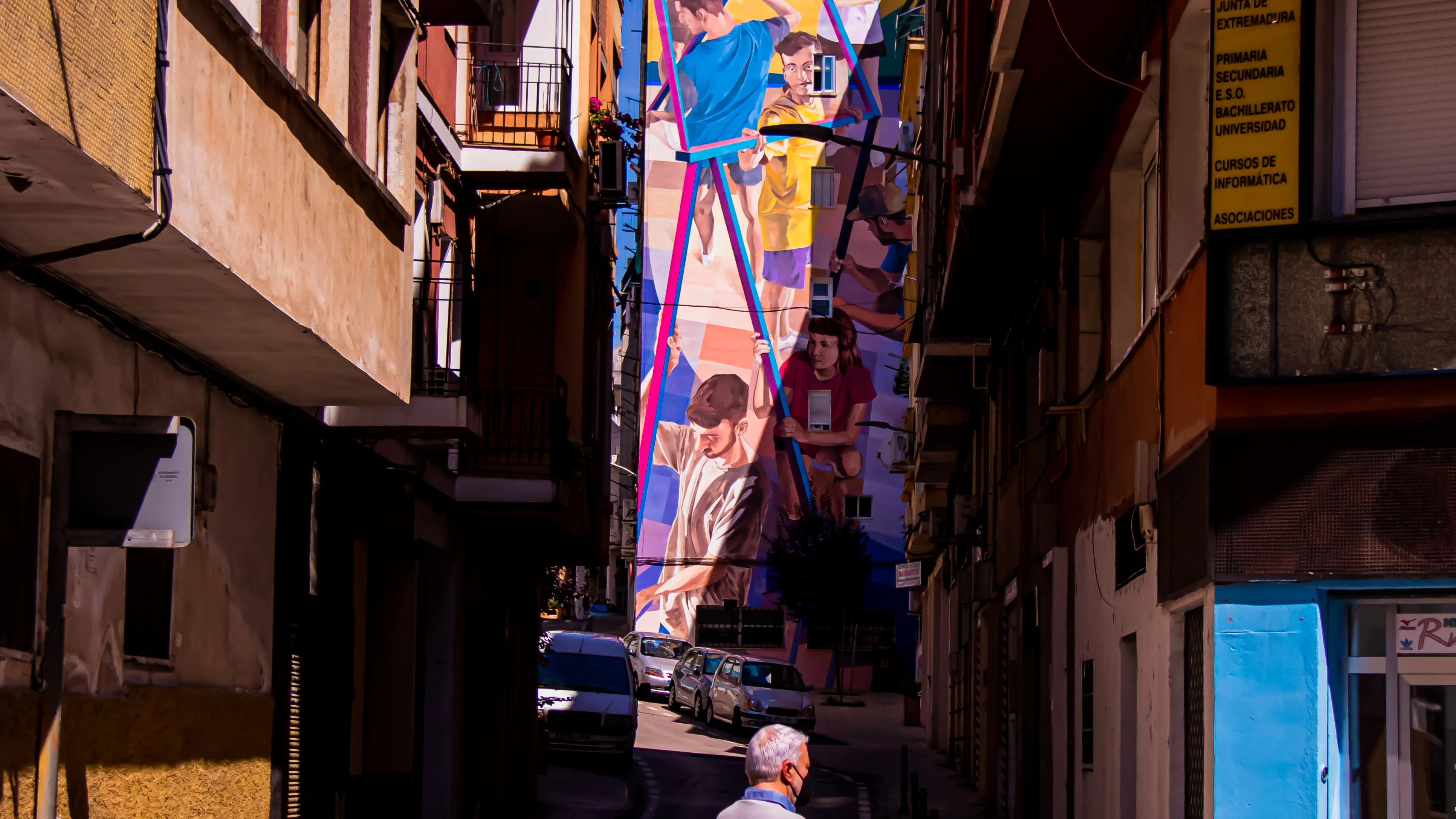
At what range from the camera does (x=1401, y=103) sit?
26.3 feet

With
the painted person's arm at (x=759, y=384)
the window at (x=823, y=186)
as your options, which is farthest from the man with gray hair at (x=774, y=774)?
the window at (x=823, y=186)

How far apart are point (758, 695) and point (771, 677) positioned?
4.46ft

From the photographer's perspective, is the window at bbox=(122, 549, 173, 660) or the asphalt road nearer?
the window at bbox=(122, 549, 173, 660)

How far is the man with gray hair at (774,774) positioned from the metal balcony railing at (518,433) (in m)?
11.0

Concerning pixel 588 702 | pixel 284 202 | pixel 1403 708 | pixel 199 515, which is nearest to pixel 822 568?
pixel 588 702

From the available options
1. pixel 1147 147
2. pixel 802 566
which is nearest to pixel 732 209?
pixel 802 566

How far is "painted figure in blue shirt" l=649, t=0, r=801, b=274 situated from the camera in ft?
197

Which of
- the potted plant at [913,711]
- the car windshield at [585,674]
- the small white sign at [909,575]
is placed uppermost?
the small white sign at [909,575]

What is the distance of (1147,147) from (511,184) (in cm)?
733

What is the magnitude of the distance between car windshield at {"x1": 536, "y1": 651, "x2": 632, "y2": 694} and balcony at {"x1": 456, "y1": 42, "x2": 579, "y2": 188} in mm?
11681

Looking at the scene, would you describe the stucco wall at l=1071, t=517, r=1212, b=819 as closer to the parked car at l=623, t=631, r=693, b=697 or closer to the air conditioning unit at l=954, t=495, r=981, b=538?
the air conditioning unit at l=954, t=495, r=981, b=538

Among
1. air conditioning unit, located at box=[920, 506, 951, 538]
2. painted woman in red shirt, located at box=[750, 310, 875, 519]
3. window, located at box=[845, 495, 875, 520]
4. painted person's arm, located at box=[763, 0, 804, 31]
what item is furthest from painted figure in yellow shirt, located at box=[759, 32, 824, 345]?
air conditioning unit, located at box=[920, 506, 951, 538]

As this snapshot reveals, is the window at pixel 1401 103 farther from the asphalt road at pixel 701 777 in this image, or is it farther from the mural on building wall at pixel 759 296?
the mural on building wall at pixel 759 296

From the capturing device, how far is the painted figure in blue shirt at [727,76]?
2365 inches
